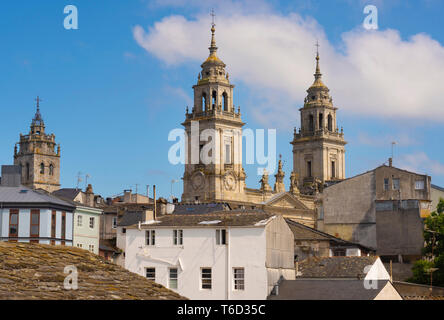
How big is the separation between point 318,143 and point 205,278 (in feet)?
376

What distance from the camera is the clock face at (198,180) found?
426 feet

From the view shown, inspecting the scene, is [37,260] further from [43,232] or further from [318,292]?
[43,232]

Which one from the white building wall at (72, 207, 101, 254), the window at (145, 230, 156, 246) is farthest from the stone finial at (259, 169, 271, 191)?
the window at (145, 230, 156, 246)

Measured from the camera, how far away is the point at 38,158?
595ft

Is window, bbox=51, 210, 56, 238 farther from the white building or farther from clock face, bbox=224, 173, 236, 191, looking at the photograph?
clock face, bbox=224, 173, 236, 191

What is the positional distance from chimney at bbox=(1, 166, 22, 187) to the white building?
2234cm

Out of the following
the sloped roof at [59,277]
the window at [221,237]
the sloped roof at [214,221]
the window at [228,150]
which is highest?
the window at [228,150]

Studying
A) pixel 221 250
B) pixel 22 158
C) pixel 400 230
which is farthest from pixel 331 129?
pixel 221 250

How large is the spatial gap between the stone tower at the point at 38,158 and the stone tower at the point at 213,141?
55.2m

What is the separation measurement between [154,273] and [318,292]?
14.5 metres

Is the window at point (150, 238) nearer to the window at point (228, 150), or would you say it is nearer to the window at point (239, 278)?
the window at point (239, 278)

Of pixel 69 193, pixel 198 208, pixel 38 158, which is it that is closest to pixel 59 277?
pixel 198 208

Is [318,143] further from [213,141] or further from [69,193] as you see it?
[69,193]

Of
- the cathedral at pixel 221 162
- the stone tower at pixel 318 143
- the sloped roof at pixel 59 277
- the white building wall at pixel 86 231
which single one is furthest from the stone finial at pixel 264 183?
the sloped roof at pixel 59 277
